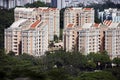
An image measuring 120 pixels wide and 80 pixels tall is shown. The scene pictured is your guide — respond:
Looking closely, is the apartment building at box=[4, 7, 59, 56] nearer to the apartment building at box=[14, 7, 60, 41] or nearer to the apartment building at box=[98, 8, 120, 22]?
the apartment building at box=[14, 7, 60, 41]

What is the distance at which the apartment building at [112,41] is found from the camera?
504 inches

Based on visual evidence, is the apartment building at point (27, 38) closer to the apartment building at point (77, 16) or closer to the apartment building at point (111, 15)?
the apartment building at point (77, 16)

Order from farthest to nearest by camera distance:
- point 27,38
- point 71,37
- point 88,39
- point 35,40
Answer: point 71,37 → point 88,39 → point 35,40 → point 27,38

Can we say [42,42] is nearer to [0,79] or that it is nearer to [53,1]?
[0,79]

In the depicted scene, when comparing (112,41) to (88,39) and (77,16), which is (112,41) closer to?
(88,39)

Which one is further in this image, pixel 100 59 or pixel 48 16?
pixel 48 16

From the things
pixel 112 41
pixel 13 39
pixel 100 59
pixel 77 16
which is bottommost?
pixel 100 59

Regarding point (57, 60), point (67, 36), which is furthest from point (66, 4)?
point (57, 60)

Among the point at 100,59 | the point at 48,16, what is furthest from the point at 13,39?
the point at 48,16

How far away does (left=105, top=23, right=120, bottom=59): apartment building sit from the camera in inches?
504

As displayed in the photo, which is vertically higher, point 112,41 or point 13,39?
point 13,39

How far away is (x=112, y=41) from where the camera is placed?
12805mm

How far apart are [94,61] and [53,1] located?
42.0 ft

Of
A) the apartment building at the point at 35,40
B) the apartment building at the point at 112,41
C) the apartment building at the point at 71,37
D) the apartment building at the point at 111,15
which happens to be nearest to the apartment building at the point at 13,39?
the apartment building at the point at 35,40
